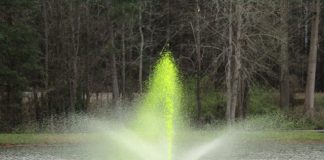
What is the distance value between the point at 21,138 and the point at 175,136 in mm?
6861

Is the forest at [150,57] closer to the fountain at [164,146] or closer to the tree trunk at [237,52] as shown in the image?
the tree trunk at [237,52]

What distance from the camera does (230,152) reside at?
19891mm

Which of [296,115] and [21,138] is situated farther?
[296,115]

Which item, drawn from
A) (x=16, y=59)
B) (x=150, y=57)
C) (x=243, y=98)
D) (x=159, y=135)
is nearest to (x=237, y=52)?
(x=243, y=98)

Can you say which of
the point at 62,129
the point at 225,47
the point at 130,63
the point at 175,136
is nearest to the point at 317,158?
the point at 175,136

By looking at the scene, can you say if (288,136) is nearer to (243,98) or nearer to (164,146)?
(243,98)

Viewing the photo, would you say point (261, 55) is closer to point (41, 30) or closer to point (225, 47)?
point (225, 47)

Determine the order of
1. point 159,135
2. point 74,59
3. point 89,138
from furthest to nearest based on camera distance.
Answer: point 74,59
point 89,138
point 159,135

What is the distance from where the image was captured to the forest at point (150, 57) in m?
27.8

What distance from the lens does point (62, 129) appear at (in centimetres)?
2875

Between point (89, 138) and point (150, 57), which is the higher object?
point (150, 57)

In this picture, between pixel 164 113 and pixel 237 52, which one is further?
pixel 237 52

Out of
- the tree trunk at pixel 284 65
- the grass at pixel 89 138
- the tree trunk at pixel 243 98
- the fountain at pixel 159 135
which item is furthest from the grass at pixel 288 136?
the tree trunk at pixel 284 65

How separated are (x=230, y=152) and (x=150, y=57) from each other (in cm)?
1818
